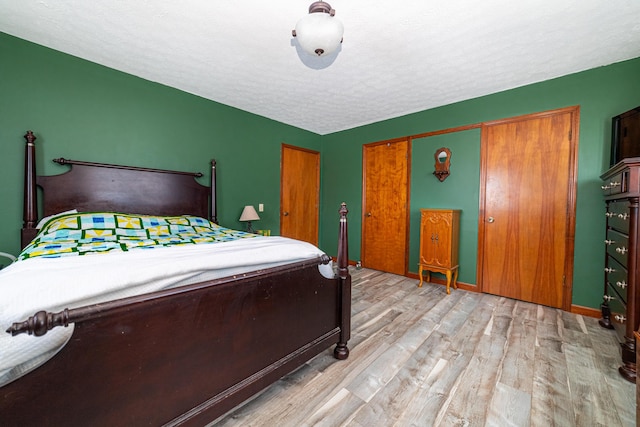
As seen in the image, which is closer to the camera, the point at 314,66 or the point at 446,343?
the point at 446,343

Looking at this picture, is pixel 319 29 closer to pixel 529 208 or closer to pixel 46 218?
pixel 46 218

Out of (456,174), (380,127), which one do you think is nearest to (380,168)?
(380,127)

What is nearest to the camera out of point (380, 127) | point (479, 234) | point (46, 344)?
point (46, 344)

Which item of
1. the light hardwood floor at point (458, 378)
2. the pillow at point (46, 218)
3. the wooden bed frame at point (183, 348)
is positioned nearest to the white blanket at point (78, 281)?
the wooden bed frame at point (183, 348)

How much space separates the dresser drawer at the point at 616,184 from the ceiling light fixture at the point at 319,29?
6.58 feet

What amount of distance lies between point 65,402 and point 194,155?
2.79 meters

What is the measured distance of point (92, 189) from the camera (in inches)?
96.3

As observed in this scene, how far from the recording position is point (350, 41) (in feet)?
6.82

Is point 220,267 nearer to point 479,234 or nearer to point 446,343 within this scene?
point 446,343

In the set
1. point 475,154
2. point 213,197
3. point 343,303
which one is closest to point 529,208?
point 475,154

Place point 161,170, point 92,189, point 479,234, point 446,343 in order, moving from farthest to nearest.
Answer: point 479,234, point 161,170, point 92,189, point 446,343

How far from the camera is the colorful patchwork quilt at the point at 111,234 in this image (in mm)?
1569

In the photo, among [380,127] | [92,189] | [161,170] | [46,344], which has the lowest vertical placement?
[46,344]

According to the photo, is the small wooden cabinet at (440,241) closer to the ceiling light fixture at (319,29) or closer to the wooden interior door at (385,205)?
the wooden interior door at (385,205)
